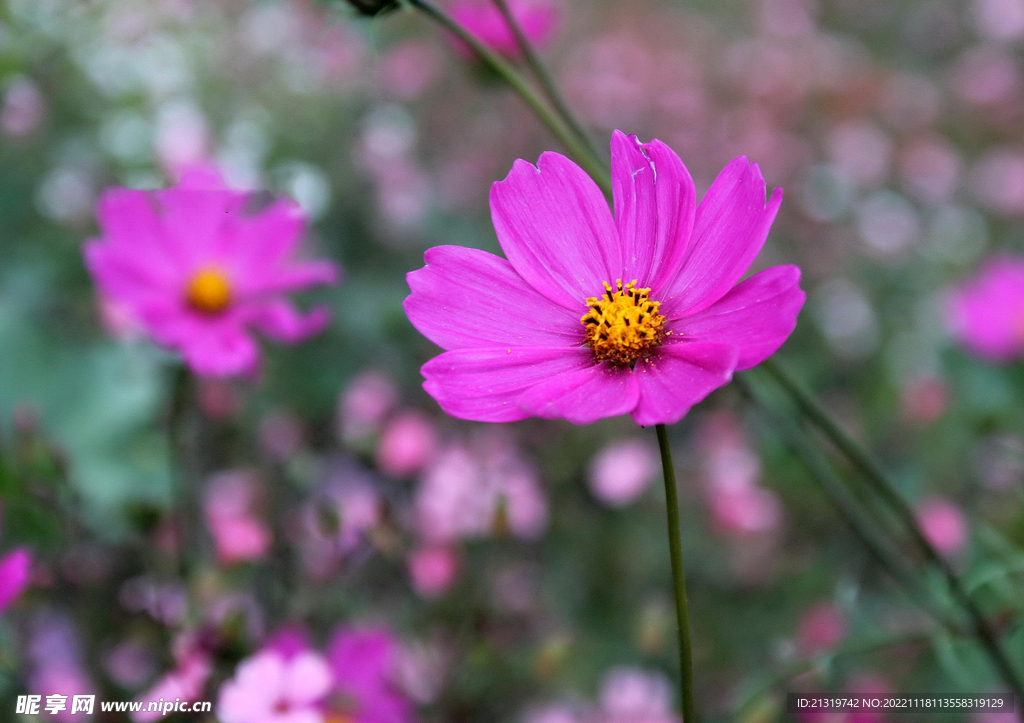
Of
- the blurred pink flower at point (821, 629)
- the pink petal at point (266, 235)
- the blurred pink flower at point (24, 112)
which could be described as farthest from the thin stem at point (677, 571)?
the blurred pink flower at point (24, 112)

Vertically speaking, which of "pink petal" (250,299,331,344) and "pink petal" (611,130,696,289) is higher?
"pink petal" (250,299,331,344)

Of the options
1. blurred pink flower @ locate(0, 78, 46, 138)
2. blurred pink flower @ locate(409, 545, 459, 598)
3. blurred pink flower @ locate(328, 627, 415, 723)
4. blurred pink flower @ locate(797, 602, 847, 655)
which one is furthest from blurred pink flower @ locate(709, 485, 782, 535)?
blurred pink flower @ locate(0, 78, 46, 138)

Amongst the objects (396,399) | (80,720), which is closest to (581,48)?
(396,399)

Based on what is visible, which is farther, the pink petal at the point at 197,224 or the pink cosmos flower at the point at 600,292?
the pink petal at the point at 197,224

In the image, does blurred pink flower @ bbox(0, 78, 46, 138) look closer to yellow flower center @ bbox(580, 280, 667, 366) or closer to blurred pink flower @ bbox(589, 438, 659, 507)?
blurred pink flower @ bbox(589, 438, 659, 507)

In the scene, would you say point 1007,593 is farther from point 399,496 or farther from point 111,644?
point 111,644

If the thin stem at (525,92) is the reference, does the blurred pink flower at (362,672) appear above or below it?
below

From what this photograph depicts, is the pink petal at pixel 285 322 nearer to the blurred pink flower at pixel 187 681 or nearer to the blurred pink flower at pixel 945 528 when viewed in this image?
the blurred pink flower at pixel 187 681
